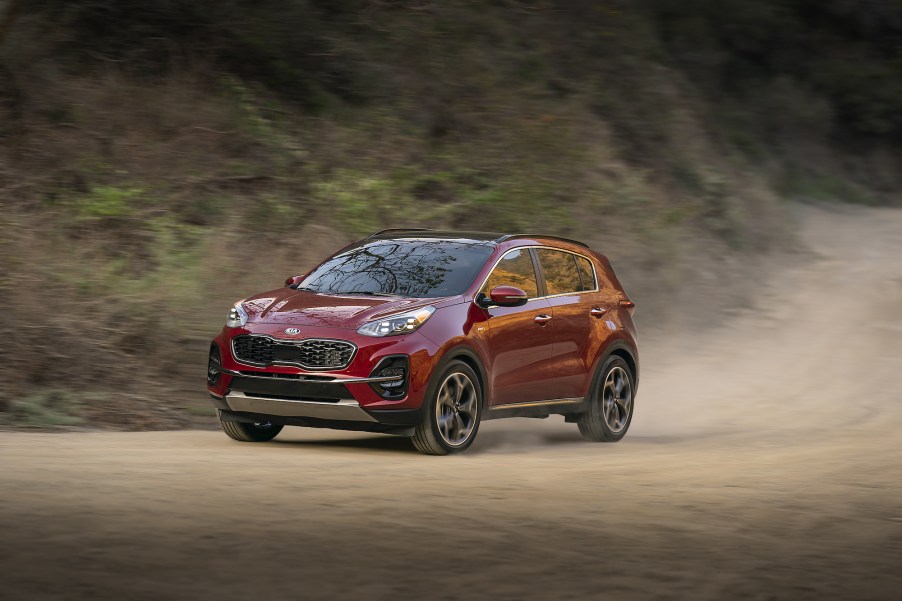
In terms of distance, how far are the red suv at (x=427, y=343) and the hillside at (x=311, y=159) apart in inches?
83.6

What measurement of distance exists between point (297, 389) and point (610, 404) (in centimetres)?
371

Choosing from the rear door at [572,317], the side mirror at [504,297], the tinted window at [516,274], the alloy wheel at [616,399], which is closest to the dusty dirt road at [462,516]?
the alloy wheel at [616,399]

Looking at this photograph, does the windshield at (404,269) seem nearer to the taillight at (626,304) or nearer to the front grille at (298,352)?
the front grille at (298,352)

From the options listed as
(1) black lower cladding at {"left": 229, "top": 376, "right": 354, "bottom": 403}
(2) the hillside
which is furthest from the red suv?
(2) the hillside

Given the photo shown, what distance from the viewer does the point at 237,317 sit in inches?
449

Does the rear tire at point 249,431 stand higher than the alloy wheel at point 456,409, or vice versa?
the alloy wheel at point 456,409

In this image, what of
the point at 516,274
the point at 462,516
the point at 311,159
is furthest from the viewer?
the point at 311,159

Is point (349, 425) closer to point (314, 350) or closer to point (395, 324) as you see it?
point (314, 350)

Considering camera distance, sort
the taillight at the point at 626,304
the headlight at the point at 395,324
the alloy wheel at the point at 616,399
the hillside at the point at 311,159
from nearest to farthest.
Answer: the headlight at the point at 395,324
the alloy wheel at the point at 616,399
the taillight at the point at 626,304
the hillside at the point at 311,159

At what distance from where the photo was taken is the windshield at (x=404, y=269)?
11.7 m

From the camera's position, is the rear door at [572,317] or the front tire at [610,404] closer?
the rear door at [572,317]

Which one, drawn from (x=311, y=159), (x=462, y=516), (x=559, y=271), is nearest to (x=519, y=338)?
(x=559, y=271)

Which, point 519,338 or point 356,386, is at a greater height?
point 519,338

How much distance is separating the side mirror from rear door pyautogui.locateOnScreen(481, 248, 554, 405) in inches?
4.1
